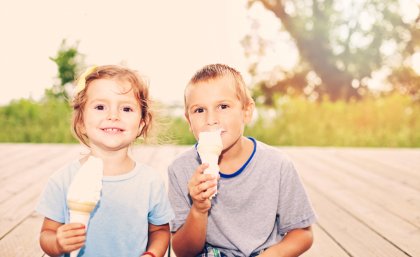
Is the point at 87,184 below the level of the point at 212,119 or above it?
below

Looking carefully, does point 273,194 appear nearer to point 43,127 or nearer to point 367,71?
point 43,127

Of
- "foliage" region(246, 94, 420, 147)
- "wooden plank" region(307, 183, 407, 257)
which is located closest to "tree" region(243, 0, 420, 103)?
"foliage" region(246, 94, 420, 147)

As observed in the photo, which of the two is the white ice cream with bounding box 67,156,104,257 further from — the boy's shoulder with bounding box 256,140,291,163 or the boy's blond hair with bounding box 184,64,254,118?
the boy's shoulder with bounding box 256,140,291,163

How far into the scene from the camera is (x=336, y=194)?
3.87 m

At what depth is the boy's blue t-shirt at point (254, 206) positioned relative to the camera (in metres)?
2.02

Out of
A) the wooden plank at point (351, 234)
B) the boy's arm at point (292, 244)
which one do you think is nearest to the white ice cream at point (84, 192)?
the boy's arm at point (292, 244)

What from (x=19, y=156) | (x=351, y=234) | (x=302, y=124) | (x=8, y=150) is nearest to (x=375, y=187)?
(x=351, y=234)

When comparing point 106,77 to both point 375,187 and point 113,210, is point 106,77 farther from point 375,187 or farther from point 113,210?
point 375,187

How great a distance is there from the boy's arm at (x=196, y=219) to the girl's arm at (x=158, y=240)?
0.32 feet

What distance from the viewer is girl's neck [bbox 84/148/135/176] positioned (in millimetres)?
1769

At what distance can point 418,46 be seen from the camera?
1009cm

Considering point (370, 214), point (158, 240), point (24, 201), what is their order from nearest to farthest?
point (158, 240)
point (370, 214)
point (24, 201)

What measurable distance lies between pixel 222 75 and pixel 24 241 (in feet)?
4.57

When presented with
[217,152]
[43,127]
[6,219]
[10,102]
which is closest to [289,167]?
[217,152]
